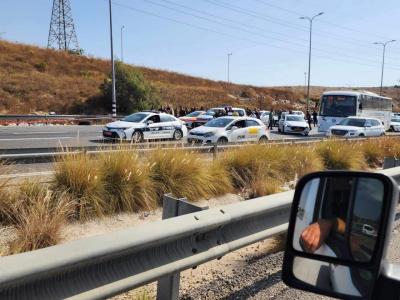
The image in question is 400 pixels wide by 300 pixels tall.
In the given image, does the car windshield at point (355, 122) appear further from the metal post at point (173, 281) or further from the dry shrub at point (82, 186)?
the metal post at point (173, 281)

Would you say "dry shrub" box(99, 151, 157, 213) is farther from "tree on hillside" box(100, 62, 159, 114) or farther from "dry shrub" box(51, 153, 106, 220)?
"tree on hillside" box(100, 62, 159, 114)

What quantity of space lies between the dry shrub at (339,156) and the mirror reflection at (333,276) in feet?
35.1

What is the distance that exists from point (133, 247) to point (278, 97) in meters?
88.8

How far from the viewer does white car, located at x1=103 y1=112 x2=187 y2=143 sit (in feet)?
69.5

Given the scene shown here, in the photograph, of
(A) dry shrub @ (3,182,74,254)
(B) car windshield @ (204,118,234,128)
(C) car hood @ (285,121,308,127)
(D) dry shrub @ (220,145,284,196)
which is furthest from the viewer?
(C) car hood @ (285,121,308,127)

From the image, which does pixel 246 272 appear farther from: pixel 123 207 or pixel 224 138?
pixel 224 138

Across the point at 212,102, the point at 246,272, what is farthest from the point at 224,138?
the point at 212,102

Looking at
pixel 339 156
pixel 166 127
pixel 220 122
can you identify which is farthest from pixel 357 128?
pixel 339 156

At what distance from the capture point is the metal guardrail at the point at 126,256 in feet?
7.84

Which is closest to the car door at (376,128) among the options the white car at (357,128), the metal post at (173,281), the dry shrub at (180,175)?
the white car at (357,128)

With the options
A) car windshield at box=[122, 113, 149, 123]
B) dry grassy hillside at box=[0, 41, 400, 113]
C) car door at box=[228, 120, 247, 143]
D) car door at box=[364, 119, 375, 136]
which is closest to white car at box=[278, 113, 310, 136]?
car door at box=[364, 119, 375, 136]

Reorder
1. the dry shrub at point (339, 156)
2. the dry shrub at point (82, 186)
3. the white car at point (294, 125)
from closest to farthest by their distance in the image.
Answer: the dry shrub at point (82, 186)
the dry shrub at point (339, 156)
the white car at point (294, 125)

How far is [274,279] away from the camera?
15.1 ft

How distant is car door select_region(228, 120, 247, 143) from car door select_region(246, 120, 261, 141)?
0.67 feet
